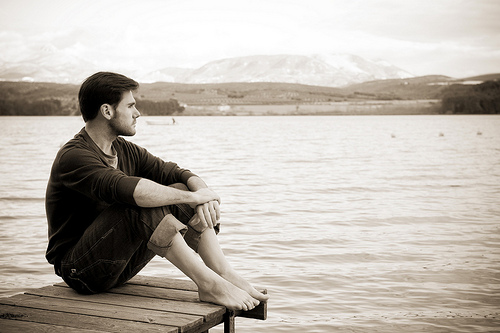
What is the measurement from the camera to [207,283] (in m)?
3.71

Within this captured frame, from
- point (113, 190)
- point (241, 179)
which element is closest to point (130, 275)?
point (113, 190)

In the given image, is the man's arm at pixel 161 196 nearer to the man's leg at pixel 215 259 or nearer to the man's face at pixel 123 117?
the man's leg at pixel 215 259

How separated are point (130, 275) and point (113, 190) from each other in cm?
82

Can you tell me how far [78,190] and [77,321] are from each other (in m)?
0.87

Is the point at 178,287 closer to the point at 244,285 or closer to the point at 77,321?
the point at 244,285

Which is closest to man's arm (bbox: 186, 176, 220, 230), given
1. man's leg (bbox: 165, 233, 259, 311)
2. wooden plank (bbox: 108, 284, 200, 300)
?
man's leg (bbox: 165, 233, 259, 311)

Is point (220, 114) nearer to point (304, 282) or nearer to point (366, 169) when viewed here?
point (366, 169)

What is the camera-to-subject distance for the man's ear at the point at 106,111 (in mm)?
4023

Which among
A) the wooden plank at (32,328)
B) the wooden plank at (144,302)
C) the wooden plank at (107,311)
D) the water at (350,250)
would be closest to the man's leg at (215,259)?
the wooden plank at (144,302)

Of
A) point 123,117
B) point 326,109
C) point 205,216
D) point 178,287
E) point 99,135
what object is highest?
point 326,109

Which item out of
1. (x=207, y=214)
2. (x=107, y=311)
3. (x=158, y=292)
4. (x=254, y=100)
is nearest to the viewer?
(x=107, y=311)

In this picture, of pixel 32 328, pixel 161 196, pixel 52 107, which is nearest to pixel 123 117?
pixel 161 196

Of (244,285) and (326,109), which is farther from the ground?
(326,109)

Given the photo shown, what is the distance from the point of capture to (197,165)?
24.0 meters
